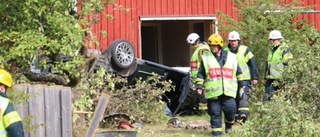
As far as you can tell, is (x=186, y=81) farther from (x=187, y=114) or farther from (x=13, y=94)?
(x=13, y=94)

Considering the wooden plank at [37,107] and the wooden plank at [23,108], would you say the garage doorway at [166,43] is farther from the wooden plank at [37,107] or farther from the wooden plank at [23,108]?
the wooden plank at [23,108]

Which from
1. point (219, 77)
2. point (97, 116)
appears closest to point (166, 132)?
point (219, 77)

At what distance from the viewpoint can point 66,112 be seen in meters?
10.2

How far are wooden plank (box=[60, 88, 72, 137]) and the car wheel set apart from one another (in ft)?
15.9

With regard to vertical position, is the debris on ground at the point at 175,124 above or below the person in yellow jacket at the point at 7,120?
below

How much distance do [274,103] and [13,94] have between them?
3.01 meters

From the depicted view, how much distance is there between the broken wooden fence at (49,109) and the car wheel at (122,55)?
16.1 ft

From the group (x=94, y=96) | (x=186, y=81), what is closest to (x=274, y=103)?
(x=94, y=96)

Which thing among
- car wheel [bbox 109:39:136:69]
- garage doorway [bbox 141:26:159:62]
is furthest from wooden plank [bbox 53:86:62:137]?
garage doorway [bbox 141:26:159:62]

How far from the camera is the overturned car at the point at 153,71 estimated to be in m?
14.8

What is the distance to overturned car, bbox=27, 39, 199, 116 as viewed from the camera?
1475cm

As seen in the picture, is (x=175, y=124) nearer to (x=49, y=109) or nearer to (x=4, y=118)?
(x=49, y=109)

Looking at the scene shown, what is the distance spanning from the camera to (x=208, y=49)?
12344 mm

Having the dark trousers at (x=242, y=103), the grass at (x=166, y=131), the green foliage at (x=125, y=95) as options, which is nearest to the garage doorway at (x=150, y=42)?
the green foliage at (x=125, y=95)
